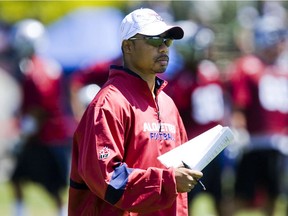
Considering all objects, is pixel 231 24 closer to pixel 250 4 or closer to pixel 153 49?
pixel 250 4

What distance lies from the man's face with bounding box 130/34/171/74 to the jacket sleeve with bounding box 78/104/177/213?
0.38 metres

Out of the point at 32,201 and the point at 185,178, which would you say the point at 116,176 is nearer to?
the point at 185,178

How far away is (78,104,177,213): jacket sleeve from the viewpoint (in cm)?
495

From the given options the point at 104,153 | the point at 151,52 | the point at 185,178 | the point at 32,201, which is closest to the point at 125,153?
the point at 104,153

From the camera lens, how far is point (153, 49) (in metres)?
5.25

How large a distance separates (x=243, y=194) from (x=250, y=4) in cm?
644

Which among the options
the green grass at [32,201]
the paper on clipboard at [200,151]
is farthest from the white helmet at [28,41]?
the paper on clipboard at [200,151]

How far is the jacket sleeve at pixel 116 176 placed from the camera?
4949 mm

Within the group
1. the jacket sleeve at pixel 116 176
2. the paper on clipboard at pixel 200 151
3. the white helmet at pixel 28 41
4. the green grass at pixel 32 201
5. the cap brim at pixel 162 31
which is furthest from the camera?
the green grass at pixel 32 201

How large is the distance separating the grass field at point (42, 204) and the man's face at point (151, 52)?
5195 mm

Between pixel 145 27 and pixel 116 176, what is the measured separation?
776mm

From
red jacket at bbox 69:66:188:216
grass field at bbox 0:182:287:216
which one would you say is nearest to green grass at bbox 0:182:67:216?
grass field at bbox 0:182:287:216

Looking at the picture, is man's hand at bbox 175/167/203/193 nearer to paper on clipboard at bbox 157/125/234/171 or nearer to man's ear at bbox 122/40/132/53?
paper on clipboard at bbox 157/125/234/171

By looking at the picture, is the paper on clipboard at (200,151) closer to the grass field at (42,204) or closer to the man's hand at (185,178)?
the man's hand at (185,178)
